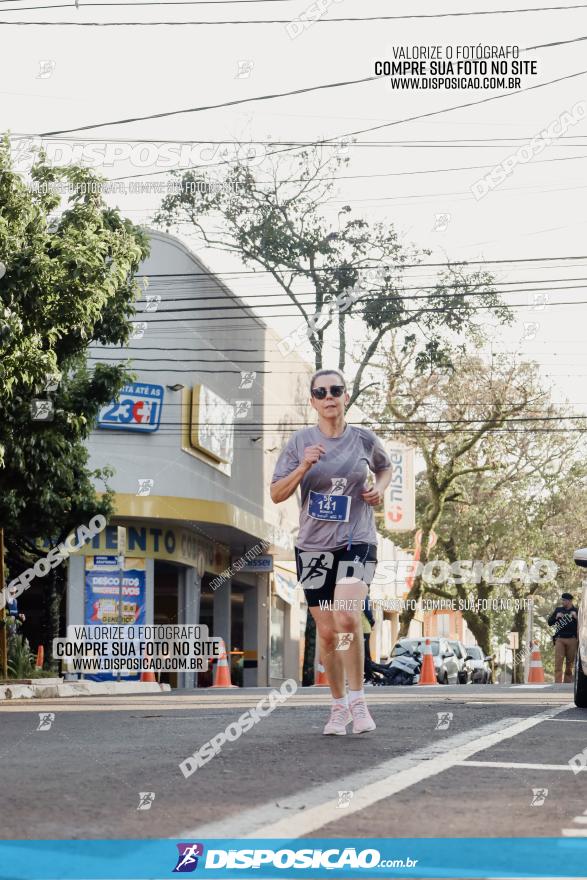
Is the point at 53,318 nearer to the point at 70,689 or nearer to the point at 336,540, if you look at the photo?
the point at 70,689

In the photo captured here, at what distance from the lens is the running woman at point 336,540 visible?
25.1 feet

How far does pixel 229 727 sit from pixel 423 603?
48.6m

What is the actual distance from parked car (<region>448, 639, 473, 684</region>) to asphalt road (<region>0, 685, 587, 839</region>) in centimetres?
2562

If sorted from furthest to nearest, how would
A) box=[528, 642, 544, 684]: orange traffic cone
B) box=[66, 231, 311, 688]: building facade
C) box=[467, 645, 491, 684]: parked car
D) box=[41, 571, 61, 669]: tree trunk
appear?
box=[467, 645, 491, 684]: parked car < box=[66, 231, 311, 688]: building facade < box=[41, 571, 61, 669]: tree trunk < box=[528, 642, 544, 684]: orange traffic cone

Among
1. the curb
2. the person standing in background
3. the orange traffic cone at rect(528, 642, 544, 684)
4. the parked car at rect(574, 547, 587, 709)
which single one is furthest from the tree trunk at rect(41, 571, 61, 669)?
the parked car at rect(574, 547, 587, 709)

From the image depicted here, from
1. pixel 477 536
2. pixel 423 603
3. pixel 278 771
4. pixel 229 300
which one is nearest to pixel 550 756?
pixel 278 771

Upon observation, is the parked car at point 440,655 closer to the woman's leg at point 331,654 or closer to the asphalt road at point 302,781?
the asphalt road at point 302,781

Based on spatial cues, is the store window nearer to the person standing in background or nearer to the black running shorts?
the person standing in background

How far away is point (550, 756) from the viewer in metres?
6.57

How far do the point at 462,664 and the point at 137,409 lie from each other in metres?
10.7

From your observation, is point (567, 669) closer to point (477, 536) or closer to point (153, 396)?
point (153, 396)

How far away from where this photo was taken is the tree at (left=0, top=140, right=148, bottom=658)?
52.1 ft

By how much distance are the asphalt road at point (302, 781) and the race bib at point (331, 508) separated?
3.95ft

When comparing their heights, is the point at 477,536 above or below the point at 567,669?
above
